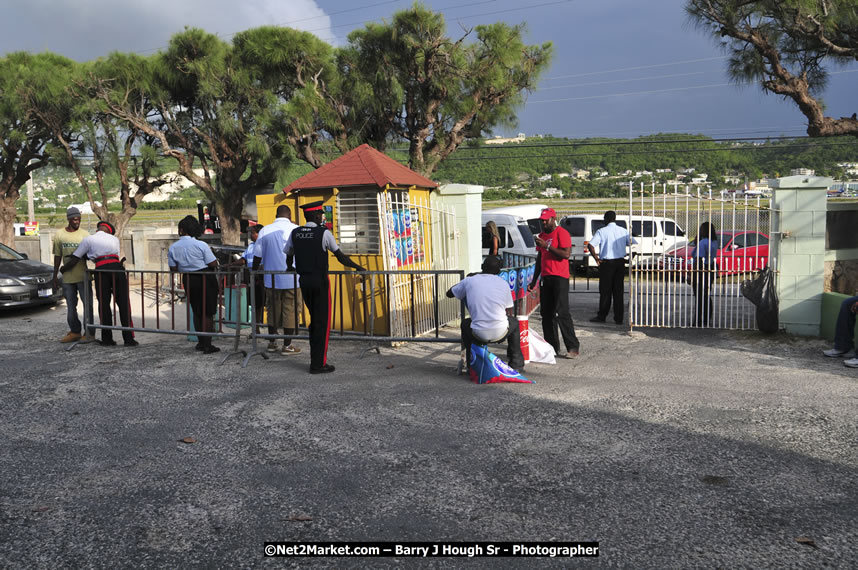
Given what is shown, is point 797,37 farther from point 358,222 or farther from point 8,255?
point 8,255

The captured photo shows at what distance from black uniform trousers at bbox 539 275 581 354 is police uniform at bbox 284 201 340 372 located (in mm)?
2638

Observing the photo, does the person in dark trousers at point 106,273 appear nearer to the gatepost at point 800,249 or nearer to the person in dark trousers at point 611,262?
the person in dark trousers at point 611,262

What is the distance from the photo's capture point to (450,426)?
609 cm

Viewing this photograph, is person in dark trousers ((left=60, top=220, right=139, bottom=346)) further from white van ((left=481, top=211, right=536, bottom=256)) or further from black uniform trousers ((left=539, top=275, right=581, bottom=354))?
white van ((left=481, top=211, right=536, bottom=256))

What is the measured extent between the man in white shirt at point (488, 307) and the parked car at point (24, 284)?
9.18 metres

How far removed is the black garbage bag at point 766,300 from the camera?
33.0 ft

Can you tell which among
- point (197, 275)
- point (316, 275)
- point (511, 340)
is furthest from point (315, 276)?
point (197, 275)

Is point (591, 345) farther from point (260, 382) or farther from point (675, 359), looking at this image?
point (260, 382)

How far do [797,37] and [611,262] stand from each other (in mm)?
8985

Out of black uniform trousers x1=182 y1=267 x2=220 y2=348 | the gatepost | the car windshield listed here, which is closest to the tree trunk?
the car windshield

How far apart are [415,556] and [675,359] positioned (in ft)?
19.7

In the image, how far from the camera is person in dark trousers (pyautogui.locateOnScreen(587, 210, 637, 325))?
11797 mm

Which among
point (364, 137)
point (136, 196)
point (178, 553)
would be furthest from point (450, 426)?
point (136, 196)

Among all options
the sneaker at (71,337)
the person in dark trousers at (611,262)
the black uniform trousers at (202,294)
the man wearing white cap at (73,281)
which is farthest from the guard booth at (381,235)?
the sneaker at (71,337)
